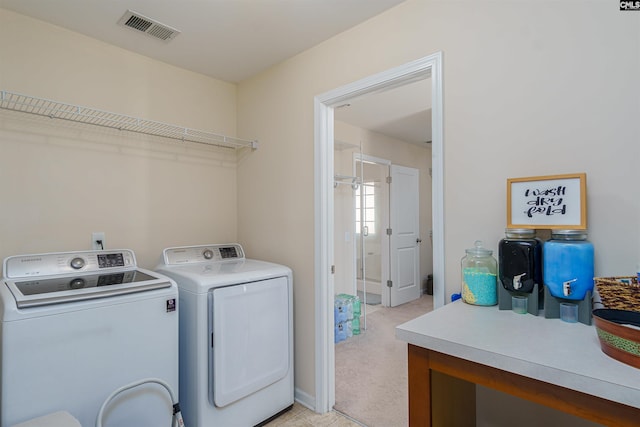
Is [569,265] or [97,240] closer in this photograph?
[569,265]

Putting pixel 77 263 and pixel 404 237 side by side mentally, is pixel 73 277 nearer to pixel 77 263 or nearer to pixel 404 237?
pixel 77 263

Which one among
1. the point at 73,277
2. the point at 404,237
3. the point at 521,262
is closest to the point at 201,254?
the point at 73,277

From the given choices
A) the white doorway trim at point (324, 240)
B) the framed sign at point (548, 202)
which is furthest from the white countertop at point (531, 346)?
the white doorway trim at point (324, 240)

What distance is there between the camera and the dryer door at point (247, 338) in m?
1.80

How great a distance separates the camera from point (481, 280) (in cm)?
131

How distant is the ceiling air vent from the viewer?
1.90 meters

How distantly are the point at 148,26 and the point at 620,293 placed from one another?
8.61 ft

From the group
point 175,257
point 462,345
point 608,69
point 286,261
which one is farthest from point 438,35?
point 175,257

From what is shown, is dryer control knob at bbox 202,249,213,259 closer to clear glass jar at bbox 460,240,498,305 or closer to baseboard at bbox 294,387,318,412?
baseboard at bbox 294,387,318,412

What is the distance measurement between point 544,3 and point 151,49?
2349 millimetres

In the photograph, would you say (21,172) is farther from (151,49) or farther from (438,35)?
(438,35)

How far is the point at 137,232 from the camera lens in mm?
2336

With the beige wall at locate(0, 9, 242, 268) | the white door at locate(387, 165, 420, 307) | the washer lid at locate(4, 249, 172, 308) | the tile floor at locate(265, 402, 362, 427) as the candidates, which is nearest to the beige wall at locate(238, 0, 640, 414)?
the tile floor at locate(265, 402, 362, 427)

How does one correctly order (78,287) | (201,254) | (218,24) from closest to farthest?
(78,287) → (218,24) → (201,254)
